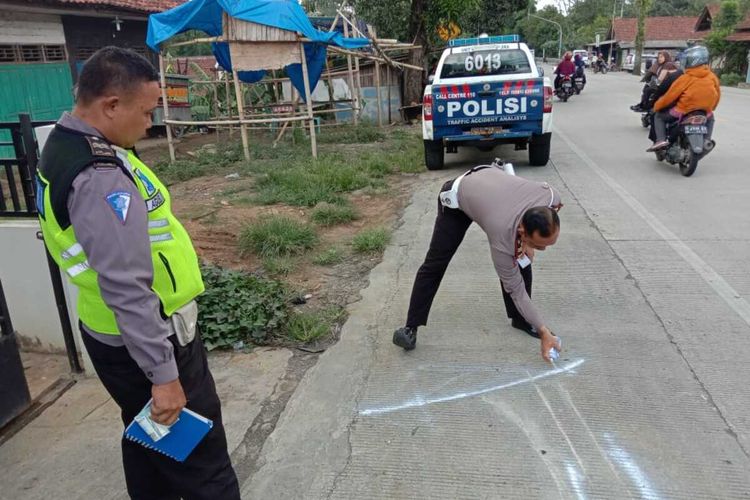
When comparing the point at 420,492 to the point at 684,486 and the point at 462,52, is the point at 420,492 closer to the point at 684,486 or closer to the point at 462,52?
the point at 684,486

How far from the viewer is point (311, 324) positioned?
13.1 feet

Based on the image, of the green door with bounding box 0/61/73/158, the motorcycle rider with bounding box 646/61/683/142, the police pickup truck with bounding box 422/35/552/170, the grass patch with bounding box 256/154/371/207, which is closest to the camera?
the grass patch with bounding box 256/154/371/207

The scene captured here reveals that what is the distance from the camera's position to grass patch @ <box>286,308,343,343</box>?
3.87 meters

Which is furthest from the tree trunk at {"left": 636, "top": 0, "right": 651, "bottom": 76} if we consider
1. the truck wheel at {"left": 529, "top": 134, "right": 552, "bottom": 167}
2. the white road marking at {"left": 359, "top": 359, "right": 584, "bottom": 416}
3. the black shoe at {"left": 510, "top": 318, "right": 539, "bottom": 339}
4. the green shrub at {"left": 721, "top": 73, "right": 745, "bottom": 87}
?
the white road marking at {"left": 359, "top": 359, "right": 584, "bottom": 416}

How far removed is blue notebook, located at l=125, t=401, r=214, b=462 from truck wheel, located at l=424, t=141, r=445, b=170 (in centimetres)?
739

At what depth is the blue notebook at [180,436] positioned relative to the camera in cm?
183

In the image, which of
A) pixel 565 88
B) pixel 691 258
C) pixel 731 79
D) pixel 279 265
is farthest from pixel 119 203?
pixel 731 79

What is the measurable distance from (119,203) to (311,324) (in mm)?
2482

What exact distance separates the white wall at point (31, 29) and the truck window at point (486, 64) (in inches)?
306

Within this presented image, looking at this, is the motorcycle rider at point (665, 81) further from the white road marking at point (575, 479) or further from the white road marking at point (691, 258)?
the white road marking at point (575, 479)

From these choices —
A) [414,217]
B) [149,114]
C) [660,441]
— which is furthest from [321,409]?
[414,217]

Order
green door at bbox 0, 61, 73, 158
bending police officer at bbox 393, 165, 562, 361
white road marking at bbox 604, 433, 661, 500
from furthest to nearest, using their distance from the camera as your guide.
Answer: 1. green door at bbox 0, 61, 73, 158
2. bending police officer at bbox 393, 165, 562, 361
3. white road marking at bbox 604, 433, 661, 500

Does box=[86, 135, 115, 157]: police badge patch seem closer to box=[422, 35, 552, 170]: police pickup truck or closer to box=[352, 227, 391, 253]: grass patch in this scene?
box=[352, 227, 391, 253]: grass patch

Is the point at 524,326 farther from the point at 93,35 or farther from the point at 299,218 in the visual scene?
the point at 93,35
